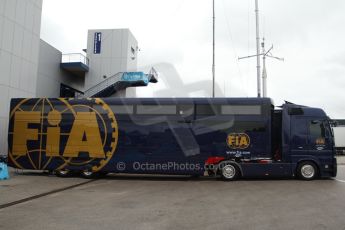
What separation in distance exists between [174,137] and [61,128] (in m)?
5.44

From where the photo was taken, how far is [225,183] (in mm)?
14867

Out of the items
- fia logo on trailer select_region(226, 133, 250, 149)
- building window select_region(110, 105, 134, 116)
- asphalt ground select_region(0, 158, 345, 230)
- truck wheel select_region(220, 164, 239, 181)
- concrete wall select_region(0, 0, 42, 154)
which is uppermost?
concrete wall select_region(0, 0, 42, 154)

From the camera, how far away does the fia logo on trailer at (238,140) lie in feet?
52.0

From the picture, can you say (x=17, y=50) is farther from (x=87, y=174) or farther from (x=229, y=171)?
(x=229, y=171)

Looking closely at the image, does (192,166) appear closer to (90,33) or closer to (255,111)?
(255,111)

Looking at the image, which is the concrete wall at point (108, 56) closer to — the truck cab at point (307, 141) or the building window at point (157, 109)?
the building window at point (157, 109)

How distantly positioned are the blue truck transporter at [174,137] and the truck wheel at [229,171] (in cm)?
4

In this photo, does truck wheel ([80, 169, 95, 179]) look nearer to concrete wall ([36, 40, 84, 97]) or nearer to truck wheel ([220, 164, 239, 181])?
truck wheel ([220, 164, 239, 181])

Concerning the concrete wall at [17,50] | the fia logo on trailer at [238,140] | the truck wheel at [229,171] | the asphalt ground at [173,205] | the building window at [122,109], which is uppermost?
the concrete wall at [17,50]

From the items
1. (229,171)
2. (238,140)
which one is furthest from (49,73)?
(229,171)

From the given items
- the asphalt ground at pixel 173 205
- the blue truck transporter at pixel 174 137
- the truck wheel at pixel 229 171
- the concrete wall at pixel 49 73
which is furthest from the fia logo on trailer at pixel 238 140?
the concrete wall at pixel 49 73

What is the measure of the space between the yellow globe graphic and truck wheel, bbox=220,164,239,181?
5.11 m

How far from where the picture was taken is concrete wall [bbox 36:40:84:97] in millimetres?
30688

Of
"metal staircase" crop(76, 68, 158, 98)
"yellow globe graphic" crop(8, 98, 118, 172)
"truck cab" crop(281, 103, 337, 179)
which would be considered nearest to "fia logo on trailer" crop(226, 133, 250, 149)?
"truck cab" crop(281, 103, 337, 179)
